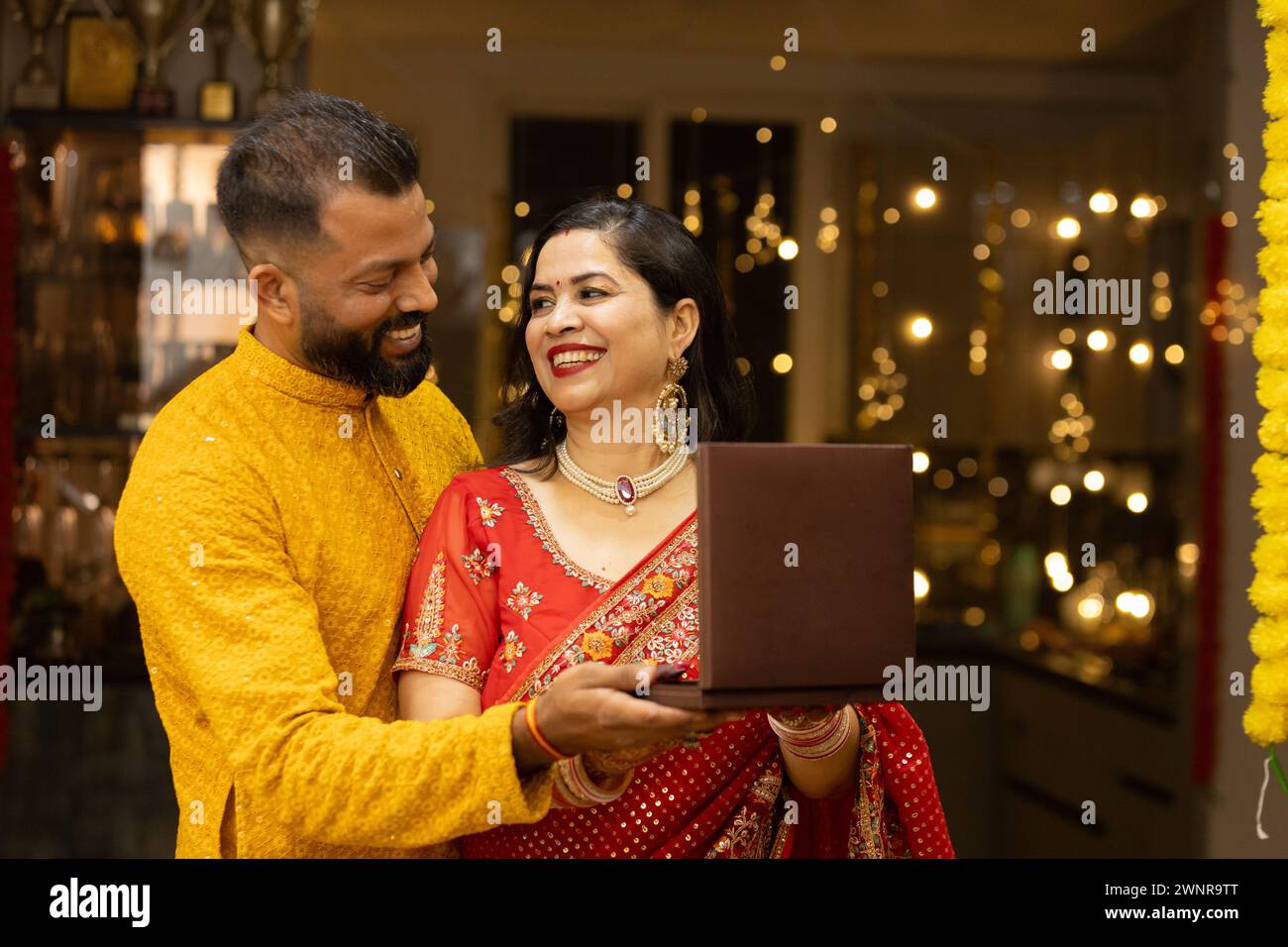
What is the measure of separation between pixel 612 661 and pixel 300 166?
0.70m

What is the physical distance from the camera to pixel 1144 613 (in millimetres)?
4027

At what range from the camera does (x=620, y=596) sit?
176 centimetres

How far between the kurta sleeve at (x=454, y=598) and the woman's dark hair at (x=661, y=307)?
141 mm

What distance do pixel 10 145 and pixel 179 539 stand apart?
7.37 feet

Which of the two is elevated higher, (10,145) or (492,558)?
(10,145)

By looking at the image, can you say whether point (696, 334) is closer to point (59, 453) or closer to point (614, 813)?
point (614, 813)

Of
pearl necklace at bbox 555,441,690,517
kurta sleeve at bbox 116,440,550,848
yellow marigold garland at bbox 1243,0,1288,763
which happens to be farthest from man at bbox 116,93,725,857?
yellow marigold garland at bbox 1243,0,1288,763

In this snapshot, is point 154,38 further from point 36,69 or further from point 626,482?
point 626,482

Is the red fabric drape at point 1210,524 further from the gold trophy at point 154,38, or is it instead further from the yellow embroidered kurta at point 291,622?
the gold trophy at point 154,38

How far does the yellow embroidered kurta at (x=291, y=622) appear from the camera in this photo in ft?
5.21

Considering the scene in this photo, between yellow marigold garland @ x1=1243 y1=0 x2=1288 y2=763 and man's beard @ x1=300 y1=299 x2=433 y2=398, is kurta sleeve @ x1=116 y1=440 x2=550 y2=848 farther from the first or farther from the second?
yellow marigold garland @ x1=1243 y1=0 x2=1288 y2=763

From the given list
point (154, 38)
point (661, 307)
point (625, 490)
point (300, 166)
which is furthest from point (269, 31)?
point (625, 490)

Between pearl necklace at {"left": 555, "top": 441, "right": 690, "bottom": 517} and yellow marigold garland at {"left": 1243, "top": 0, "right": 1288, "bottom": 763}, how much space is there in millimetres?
895
